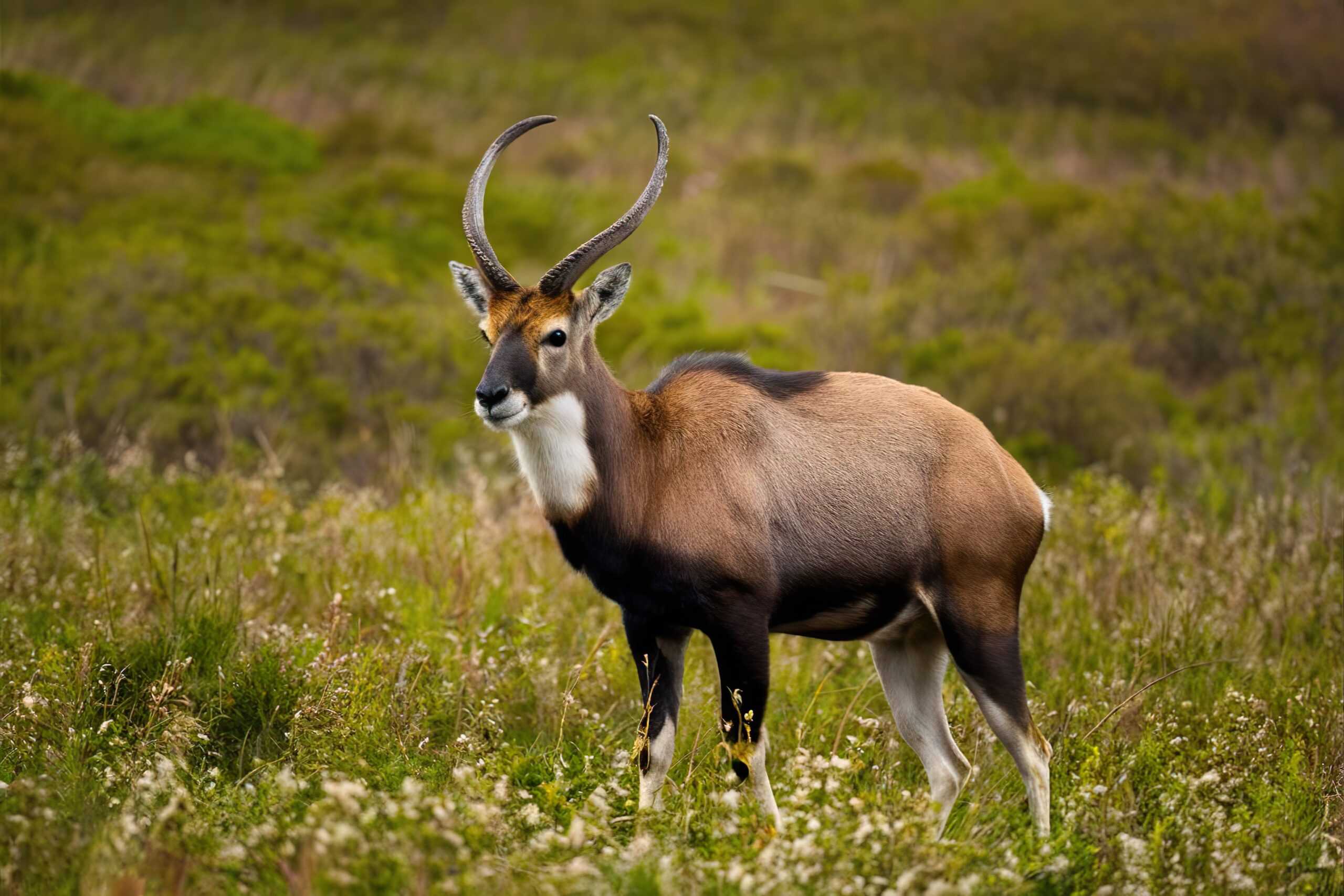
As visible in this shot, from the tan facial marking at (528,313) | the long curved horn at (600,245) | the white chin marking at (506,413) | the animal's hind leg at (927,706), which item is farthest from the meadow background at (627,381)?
the long curved horn at (600,245)

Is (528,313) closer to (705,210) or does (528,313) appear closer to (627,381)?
(627,381)

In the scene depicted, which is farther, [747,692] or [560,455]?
[560,455]

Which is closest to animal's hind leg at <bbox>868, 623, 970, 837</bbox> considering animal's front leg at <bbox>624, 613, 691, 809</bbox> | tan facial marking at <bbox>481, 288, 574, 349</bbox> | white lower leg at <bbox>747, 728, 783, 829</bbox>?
white lower leg at <bbox>747, 728, 783, 829</bbox>

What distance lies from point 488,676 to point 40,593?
2633 millimetres

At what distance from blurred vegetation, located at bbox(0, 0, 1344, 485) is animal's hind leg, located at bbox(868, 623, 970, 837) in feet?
18.2

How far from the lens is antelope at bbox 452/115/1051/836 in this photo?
17.2 feet

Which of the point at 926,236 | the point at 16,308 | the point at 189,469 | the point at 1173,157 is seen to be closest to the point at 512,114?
the point at 926,236

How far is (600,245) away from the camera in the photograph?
17.8 ft

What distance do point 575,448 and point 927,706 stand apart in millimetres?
1964

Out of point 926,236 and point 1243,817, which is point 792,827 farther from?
point 926,236

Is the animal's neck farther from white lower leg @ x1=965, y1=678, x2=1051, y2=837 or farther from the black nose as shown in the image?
white lower leg @ x1=965, y1=678, x2=1051, y2=837

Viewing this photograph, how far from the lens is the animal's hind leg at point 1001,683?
5336mm

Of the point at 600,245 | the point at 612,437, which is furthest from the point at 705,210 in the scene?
the point at 612,437

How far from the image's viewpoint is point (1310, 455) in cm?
1252
